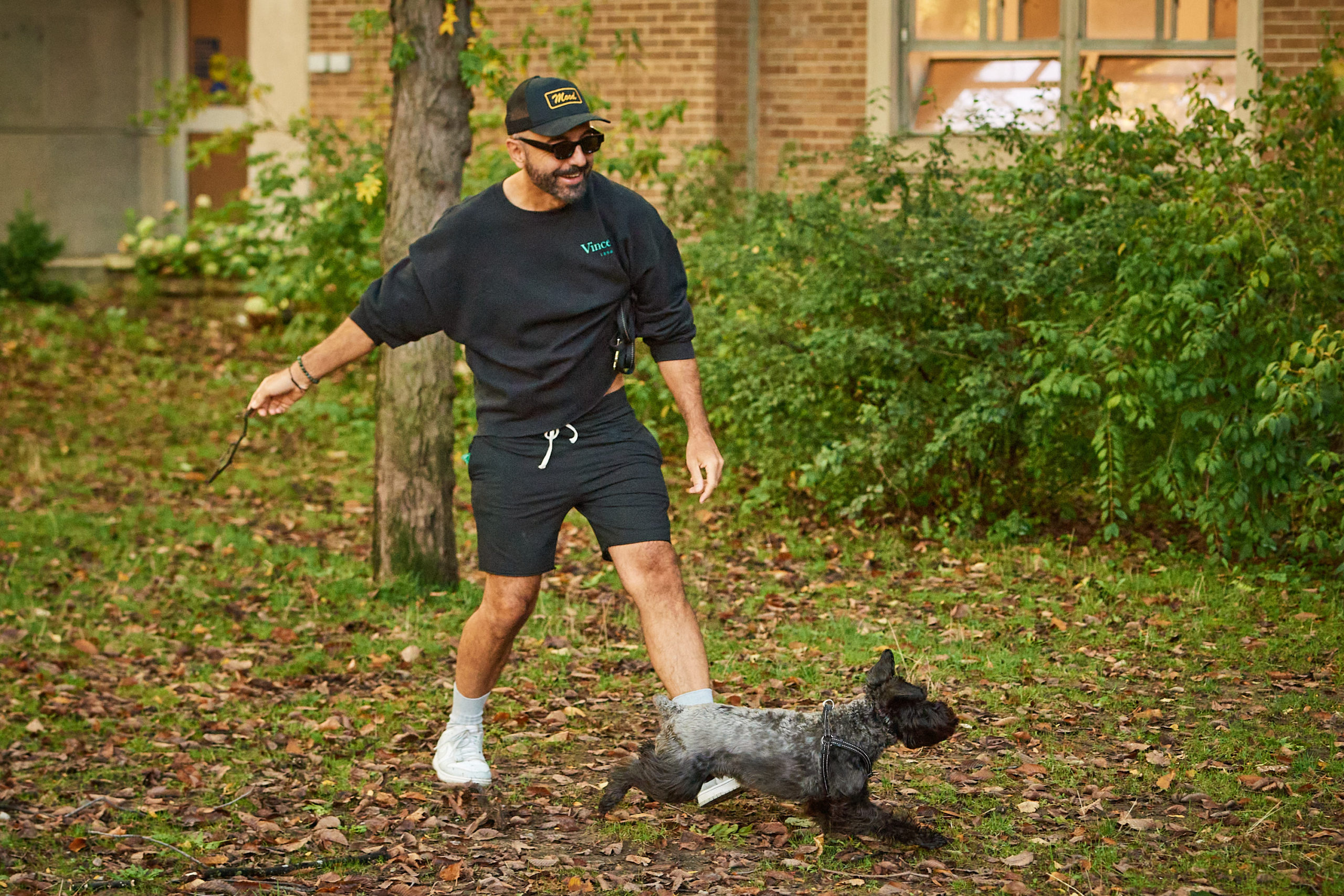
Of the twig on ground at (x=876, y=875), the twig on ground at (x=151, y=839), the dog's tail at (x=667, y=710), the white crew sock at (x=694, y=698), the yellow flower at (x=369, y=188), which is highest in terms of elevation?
the yellow flower at (x=369, y=188)

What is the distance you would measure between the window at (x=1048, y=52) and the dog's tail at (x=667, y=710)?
7.72m

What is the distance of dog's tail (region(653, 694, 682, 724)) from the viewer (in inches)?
166

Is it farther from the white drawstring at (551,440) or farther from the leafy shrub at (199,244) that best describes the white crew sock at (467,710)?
the leafy shrub at (199,244)

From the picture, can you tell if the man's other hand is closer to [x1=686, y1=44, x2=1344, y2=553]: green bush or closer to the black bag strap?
the black bag strap

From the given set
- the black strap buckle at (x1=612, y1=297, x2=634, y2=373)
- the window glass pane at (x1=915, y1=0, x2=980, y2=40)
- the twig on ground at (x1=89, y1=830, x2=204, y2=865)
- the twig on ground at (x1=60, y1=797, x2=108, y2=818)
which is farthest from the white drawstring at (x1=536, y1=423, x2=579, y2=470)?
the window glass pane at (x1=915, y1=0, x2=980, y2=40)

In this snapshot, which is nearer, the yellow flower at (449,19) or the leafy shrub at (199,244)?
the yellow flower at (449,19)

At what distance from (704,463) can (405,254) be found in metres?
3.16

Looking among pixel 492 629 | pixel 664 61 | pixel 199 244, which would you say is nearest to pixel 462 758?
pixel 492 629

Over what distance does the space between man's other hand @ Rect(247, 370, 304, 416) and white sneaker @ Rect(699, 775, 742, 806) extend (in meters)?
1.78

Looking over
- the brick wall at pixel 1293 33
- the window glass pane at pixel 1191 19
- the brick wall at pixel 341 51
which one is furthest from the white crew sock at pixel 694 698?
the brick wall at pixel 341 51

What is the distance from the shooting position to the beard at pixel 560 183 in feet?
13.7

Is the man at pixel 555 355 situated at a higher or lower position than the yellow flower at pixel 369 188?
lower

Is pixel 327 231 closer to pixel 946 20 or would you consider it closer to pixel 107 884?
pixel 946 20

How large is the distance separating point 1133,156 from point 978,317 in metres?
1.20
